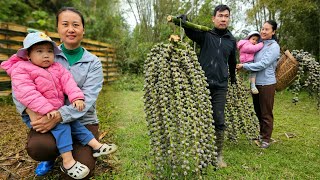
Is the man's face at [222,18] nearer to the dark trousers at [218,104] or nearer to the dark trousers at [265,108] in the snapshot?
the dark trousers at [218,104]

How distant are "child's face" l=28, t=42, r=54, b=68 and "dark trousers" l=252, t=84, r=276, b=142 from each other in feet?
8.94

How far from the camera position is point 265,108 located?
4.09 metres

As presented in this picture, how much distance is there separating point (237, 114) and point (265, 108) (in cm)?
66

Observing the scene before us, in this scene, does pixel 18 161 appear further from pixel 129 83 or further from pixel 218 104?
pixel 129 83

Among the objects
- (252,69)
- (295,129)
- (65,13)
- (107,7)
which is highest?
(107,7)

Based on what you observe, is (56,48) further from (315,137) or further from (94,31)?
(94,31)

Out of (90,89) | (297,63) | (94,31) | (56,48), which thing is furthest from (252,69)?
(94,31)

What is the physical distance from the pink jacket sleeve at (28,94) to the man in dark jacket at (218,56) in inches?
60.3

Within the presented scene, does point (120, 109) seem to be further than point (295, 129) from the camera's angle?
Yes

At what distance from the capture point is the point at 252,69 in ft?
12.9

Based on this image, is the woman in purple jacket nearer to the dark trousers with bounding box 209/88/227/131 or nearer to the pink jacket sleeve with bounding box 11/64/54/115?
the dark trousers with bounding box 209/88/227/131

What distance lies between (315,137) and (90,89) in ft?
12.1

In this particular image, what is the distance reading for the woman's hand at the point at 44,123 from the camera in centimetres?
229

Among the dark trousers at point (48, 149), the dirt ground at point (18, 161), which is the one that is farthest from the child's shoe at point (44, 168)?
the dark trousers at point (48, 149)
